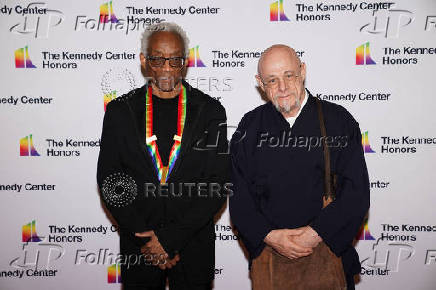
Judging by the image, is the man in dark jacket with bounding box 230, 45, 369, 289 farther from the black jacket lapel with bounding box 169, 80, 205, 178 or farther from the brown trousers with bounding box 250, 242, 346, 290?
the black jacket lapel with bounding box 169, 80, 205, 178

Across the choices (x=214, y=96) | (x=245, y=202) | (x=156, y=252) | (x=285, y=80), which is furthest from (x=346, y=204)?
(x=214, y=96)

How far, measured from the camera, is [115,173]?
196cm

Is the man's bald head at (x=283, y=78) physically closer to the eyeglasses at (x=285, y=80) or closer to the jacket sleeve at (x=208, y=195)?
the eyeglasses at (x=285, y=80)

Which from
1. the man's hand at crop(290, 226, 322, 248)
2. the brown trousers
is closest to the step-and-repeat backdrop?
the brown trousers

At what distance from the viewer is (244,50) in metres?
2.82

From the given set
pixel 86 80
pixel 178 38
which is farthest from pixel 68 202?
pixel 178 38

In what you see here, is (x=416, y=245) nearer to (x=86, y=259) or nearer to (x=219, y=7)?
(x=219, y=7)

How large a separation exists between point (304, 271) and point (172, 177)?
88 centimetres

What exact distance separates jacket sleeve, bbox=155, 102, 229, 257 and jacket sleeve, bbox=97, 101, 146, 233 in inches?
7.0

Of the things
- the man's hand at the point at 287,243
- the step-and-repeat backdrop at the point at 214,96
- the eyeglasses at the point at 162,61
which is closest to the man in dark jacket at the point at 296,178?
the man's hand at the point at 287,243

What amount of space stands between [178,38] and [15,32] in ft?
5.68

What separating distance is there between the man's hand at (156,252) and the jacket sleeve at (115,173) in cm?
6

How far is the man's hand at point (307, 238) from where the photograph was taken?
5.99ft

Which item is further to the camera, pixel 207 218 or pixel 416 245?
pixel 416 245
